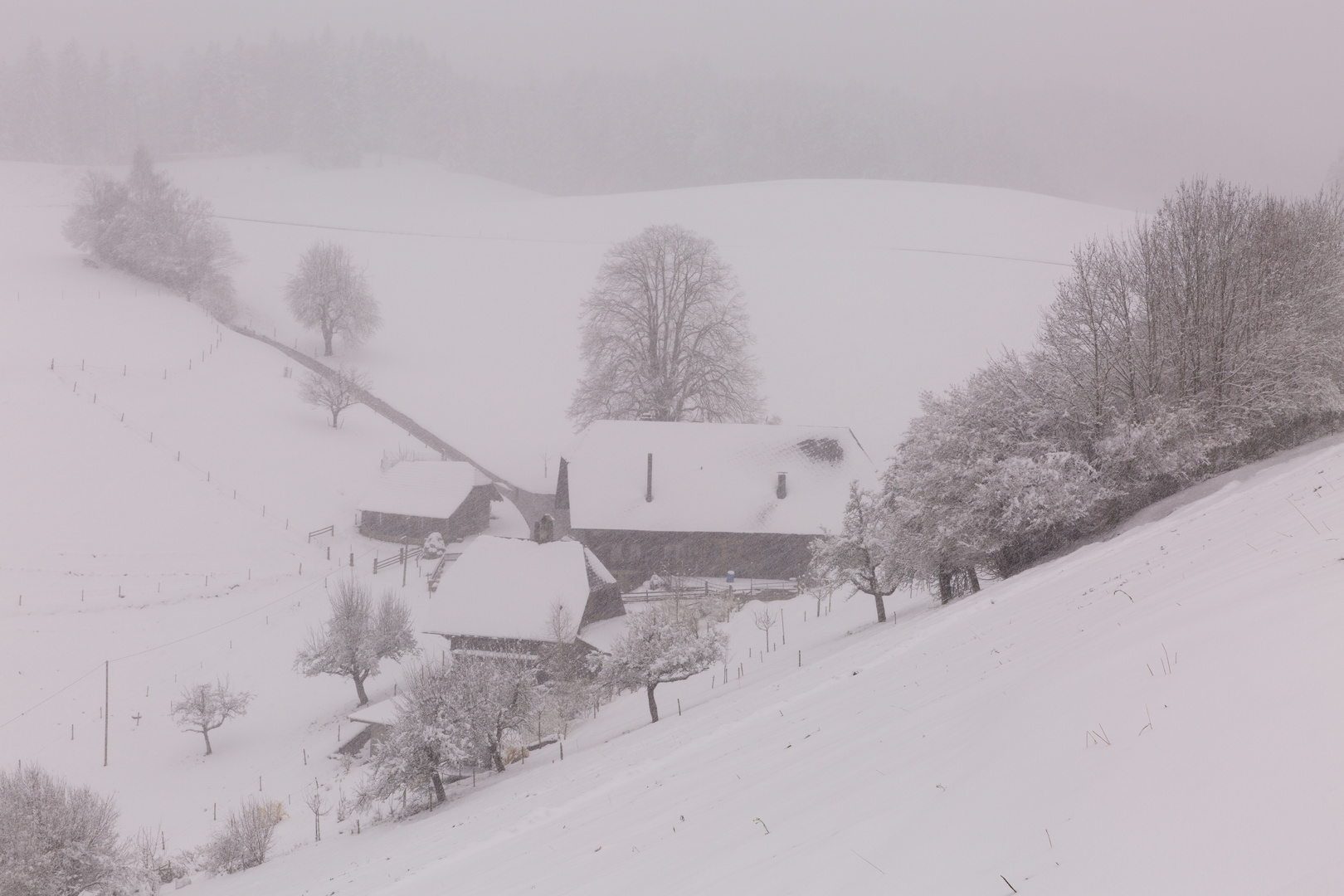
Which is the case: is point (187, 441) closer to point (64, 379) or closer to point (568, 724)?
point (64, 379)

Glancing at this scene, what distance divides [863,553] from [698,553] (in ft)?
43.0

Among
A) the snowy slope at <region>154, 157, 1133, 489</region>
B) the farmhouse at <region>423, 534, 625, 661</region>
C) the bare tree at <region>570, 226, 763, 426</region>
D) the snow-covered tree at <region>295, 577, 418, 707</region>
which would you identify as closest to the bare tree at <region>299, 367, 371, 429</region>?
the snowy slope at <region>154, 157, 1133, 489</region>

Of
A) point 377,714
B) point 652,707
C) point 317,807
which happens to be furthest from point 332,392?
point 652,707

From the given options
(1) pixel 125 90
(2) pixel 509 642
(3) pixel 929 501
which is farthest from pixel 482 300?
(1) pixel 125 90

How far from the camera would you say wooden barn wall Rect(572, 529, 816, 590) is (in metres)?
33.3

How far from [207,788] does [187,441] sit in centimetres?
2656

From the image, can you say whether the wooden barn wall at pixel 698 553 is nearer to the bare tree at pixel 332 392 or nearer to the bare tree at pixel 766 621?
the bare tree at pixel 766 621

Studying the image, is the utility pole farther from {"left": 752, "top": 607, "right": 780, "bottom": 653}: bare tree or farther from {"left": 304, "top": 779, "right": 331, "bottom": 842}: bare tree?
{"left": 752, "top": 607, "right": 780, "bottom": 653}: bare tree

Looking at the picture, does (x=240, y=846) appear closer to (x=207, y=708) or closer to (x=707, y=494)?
(x=207, y=708)

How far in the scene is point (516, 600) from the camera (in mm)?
26641

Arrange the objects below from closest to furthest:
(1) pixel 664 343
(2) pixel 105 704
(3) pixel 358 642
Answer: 1. (2) pixel 105 704
2. (3) pixel 358 642
3. (1) pixel 664 343

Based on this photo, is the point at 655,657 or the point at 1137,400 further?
the point at 655,657

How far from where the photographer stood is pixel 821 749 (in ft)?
24.7

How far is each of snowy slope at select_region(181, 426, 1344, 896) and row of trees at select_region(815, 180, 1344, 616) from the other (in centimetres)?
436
